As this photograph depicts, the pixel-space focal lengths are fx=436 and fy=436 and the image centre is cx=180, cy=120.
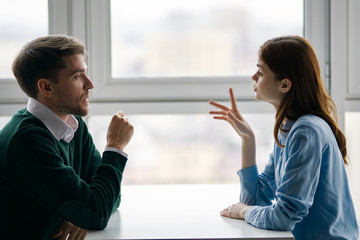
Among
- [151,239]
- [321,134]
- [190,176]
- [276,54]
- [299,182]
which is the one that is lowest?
[190,176]

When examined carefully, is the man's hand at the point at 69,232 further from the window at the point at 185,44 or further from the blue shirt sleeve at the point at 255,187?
the window at the point at 185,44

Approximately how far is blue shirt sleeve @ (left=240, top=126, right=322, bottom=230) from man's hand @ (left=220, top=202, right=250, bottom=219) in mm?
101

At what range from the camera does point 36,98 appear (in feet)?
4.26

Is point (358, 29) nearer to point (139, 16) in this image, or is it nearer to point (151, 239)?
point (139, 16)

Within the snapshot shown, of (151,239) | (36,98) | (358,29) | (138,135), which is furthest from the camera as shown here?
(138,135)

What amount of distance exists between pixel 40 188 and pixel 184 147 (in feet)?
3.44

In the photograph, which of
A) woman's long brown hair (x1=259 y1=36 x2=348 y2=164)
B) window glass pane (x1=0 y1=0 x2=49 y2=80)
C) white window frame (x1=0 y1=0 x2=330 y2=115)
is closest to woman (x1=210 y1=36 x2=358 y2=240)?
woman's long brown hair (x1=259 y1=36 x2=348 y2=164)

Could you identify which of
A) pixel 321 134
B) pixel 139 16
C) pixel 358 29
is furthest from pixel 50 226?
pixel 358 29

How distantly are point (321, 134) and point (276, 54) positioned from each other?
0.29 m

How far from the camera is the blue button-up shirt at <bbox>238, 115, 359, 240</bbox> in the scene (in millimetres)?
1200

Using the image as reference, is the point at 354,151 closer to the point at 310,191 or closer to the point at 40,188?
the point at 310,191

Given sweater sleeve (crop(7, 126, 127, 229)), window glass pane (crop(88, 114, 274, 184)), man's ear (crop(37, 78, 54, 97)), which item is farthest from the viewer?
window glass pane (crop(88, 114, 274, 184))

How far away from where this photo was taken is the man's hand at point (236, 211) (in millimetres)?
1354

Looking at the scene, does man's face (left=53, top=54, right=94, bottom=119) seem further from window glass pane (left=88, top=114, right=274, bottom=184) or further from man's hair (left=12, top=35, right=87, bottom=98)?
window glass pane (left=88, top=114, right=274, bottom=184)
